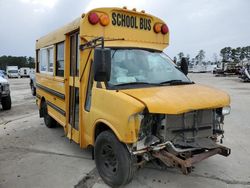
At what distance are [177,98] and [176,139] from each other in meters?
0.61

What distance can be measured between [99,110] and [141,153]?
0.99m

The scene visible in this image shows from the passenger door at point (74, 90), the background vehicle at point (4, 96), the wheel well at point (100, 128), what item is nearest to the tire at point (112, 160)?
the wheel well at point (100, 128)

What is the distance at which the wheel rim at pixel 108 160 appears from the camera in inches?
170

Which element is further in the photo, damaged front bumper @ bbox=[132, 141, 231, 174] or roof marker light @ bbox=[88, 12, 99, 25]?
roof marker light @ bbox=[88, 12, 99, 25]

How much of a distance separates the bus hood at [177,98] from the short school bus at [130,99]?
12 mm

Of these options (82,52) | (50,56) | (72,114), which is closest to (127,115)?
(82,52)

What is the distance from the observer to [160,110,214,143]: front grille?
3.90 metres

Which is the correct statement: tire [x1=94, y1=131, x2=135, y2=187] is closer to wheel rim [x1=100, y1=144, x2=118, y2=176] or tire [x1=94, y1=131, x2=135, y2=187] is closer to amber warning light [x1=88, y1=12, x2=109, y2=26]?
wheel rim [x1=100, y1=144, x2=118, y2=176]

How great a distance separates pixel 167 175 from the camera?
480cm

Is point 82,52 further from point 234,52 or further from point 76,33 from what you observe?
point 234,52

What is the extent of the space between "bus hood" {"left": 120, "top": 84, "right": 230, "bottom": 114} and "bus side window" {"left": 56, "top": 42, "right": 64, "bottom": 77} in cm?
271

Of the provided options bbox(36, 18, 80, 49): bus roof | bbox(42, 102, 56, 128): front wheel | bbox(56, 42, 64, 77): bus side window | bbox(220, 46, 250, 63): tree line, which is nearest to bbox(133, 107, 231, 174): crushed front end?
bbox(36, 18, 80, 49): bus roof

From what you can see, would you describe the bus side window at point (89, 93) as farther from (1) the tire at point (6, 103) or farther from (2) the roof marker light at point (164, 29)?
(1) the tire at point (6, 103)

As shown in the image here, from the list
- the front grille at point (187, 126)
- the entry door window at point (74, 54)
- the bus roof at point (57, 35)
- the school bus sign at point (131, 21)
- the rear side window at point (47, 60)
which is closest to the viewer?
the front grille at point (187, 126)
